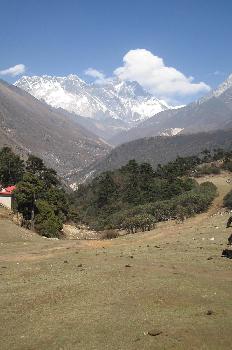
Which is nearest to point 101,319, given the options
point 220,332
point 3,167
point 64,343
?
point 64,343

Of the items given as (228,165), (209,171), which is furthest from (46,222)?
(228,165)

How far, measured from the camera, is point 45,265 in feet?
109

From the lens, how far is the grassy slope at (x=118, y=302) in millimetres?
17766

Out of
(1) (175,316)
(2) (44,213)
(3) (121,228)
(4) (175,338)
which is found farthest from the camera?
(3) (121,228)

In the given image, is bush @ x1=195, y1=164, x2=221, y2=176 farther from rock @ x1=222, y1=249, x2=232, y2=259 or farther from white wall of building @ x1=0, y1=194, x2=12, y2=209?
rock @ x1=222, y1=249, x2=232, y2=259

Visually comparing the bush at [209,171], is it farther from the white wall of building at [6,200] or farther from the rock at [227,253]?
the rock at [227,253]

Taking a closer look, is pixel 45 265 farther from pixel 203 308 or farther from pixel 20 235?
pixel 20 235

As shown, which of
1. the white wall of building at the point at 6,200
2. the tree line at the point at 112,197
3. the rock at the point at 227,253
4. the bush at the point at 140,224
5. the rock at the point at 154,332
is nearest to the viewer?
the rock at the point at 154,332

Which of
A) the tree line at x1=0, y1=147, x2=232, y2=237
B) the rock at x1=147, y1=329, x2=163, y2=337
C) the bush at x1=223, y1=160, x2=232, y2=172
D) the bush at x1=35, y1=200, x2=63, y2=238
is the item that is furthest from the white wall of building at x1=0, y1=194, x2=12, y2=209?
the bush at x1=223, y1=160, x2=232, y2=172

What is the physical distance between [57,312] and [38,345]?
3716 millimetres

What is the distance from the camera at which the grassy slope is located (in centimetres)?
1777

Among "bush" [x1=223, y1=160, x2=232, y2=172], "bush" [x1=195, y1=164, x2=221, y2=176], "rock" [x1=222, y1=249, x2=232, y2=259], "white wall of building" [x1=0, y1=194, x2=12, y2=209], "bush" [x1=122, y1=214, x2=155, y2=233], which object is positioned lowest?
"bush" [x1=122, y1=214, x2=155, y2=233]

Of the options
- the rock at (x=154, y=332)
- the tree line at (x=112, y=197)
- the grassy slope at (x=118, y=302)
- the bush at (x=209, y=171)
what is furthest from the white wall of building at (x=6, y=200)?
the bush at (x=209, y=171)

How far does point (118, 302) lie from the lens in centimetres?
2216
